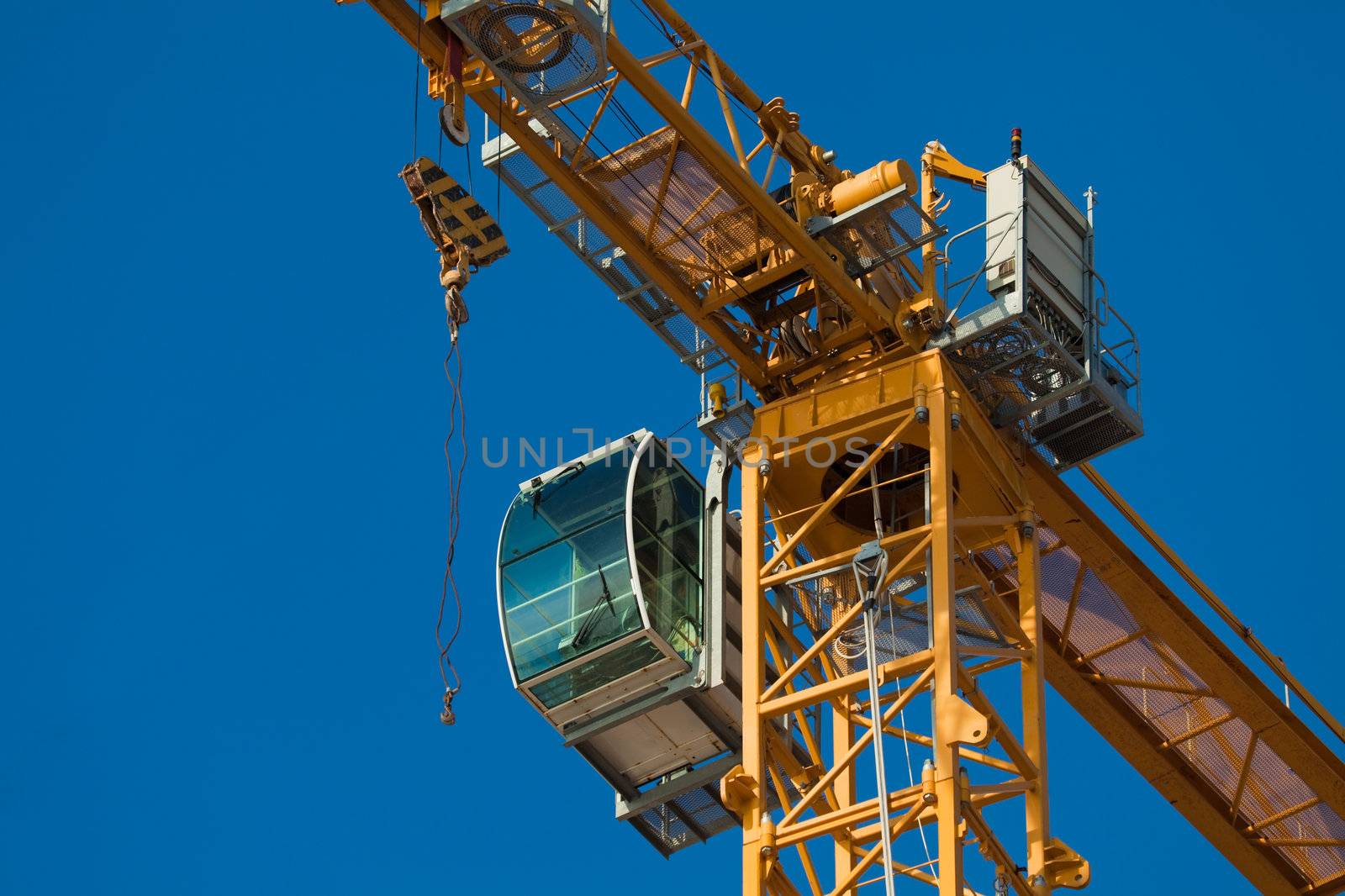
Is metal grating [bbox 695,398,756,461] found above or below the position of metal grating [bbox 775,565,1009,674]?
above

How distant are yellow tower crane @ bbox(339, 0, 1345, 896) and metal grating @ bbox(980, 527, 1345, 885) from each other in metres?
0.54

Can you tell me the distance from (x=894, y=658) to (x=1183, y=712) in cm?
729

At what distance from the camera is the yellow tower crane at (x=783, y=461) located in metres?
32.4

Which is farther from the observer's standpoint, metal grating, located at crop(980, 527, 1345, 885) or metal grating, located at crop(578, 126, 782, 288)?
metal grating, located at crop(980, 527, 1345, 885)

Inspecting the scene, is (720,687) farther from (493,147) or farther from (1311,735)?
(1311,735)

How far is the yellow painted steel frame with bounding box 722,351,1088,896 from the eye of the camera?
3139 centimetres

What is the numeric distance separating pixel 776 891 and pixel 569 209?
8.19 meters

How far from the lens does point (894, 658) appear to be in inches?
1348

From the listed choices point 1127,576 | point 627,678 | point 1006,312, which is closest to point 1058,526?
point 1127,576

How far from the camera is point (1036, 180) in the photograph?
118ft

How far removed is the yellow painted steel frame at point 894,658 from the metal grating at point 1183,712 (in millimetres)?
2003

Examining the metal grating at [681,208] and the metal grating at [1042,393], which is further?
the metal grating at [1042,393]

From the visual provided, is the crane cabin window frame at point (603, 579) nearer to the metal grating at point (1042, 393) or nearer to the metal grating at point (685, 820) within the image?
the metal grating at point (685, 820)

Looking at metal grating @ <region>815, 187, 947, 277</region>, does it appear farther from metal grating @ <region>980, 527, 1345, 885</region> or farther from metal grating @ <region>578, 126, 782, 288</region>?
metal grating @ <region>980, 527, 1345, 885</region>
